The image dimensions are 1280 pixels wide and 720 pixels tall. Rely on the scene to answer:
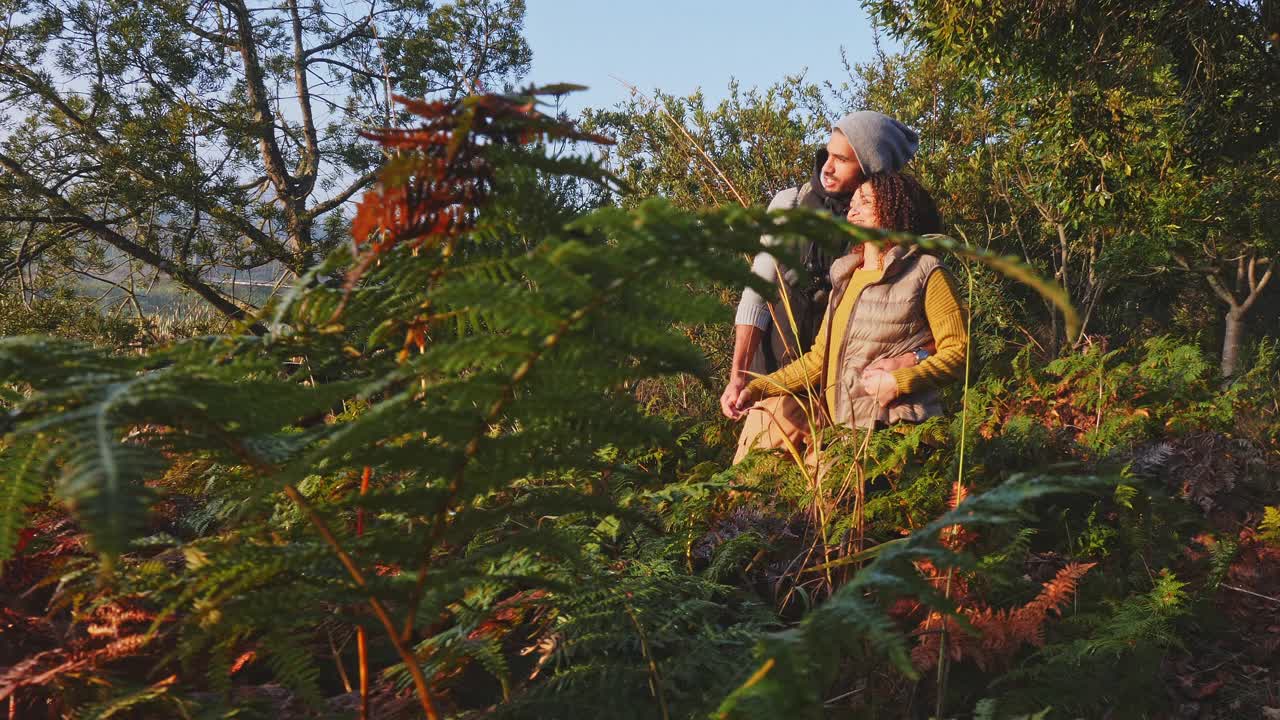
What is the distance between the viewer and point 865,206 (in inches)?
109

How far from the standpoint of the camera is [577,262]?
0.81 metres

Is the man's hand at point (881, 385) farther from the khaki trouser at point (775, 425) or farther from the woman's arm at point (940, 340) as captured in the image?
the khaki trouser at point (775, 425)

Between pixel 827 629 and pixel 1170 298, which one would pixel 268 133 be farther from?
pixel 1170 298

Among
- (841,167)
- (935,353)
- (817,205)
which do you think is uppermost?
(841,167)

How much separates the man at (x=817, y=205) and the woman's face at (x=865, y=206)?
0.53ft

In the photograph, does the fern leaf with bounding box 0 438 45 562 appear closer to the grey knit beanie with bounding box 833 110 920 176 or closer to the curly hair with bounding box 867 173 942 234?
the curly hair with bounding box 867 173 942 234

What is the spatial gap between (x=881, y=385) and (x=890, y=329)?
0.20 metres

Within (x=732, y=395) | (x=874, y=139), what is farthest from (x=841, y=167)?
(x=732, y=395)

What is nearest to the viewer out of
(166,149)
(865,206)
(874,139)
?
(865,206)

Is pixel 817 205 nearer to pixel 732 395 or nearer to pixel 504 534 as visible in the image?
pixel 732 395

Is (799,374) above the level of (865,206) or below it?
below

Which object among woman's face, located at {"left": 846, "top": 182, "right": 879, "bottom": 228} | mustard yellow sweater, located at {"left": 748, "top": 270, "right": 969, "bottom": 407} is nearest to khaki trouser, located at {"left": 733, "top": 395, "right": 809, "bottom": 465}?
mustard yellow sweater, located at {"left": 748, "top": 270, "right": 969, "bottom": 407}

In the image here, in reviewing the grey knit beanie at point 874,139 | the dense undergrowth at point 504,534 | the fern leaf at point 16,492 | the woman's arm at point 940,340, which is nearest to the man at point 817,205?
the grey knit beanie at point 874,139

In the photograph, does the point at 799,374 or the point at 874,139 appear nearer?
the point at 799,374
